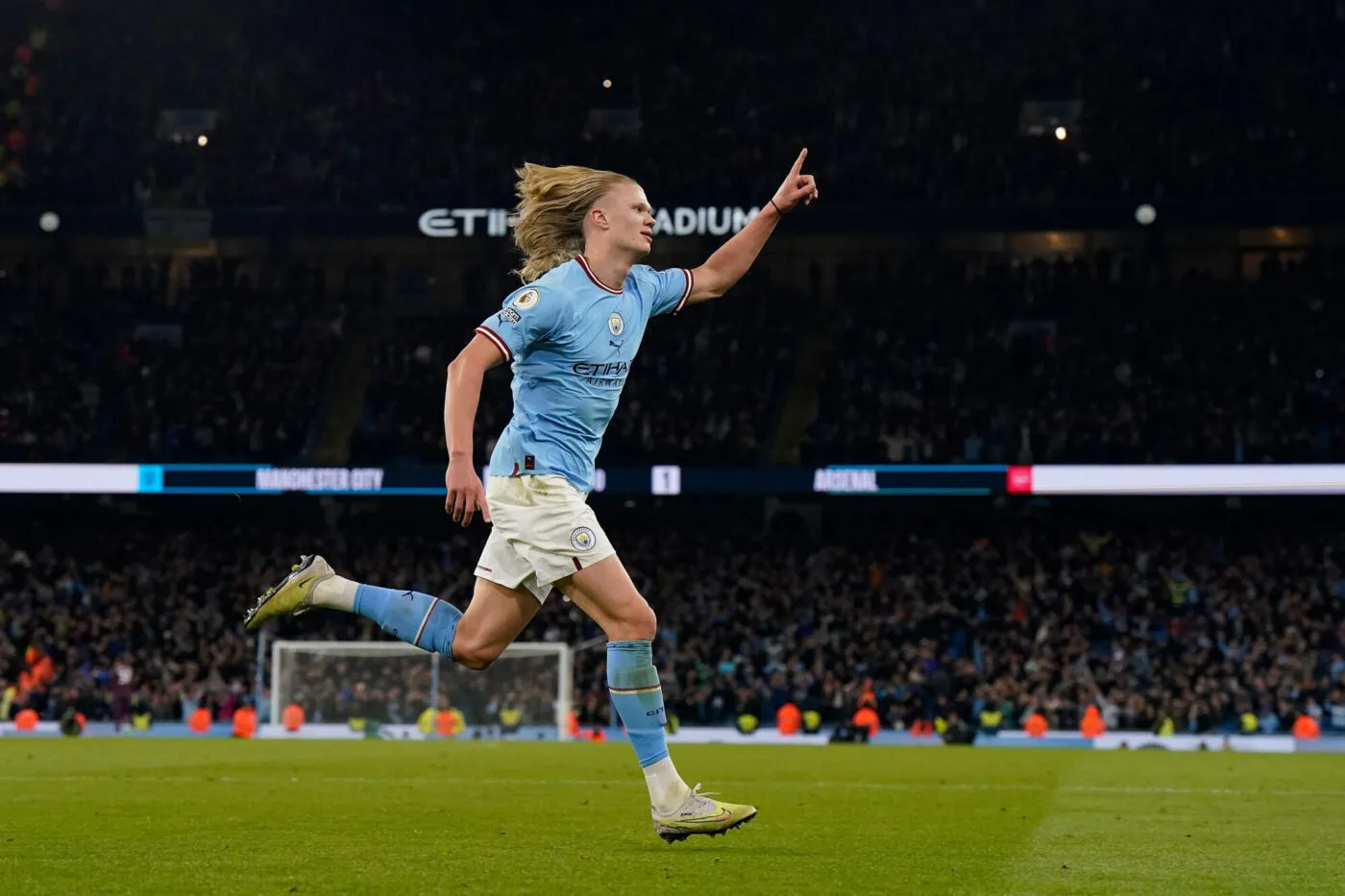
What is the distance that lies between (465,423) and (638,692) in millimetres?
1290

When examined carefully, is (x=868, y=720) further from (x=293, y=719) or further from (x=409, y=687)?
(x=293, y=719)

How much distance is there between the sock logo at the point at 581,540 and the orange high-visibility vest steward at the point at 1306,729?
69.4 feet

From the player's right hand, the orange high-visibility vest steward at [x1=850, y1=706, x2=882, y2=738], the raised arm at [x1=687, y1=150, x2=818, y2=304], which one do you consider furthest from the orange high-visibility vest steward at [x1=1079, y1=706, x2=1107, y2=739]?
the player's right hand

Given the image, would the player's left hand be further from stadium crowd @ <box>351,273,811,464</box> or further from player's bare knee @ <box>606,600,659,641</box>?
stadium crowd @ <box>351,273,811,464</box>

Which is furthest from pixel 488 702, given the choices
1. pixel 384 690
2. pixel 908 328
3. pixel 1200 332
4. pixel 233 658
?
pixel 1200 332

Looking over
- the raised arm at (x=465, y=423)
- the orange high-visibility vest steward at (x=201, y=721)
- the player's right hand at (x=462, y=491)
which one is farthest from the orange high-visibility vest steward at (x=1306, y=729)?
the player's right hand at (x=462, y=491)

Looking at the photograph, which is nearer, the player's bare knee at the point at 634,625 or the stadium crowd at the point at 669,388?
the player's bare knee at the point at 634,625

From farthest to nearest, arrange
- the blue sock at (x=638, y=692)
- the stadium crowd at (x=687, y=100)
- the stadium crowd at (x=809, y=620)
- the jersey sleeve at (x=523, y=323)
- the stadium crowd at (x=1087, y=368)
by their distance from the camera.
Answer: the stadium crowd at (x=687, y=100) → the stadium crowd at (x=1087, y=368) → the stadium crowd at (x=809, y=620) → the blue sock at (x=638, y=692) → the jersey sleeve at (x=523, y=323)

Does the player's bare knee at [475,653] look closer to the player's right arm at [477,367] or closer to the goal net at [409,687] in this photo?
the player's right arm at [477,367]

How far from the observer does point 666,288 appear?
738 centimetres

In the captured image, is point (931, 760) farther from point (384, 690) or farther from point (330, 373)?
point (330, 373)

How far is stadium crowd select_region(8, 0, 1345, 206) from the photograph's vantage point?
1231 inches

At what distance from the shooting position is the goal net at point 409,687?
26094mm

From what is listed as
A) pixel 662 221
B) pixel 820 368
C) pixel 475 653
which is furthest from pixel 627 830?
pixel 820 368
